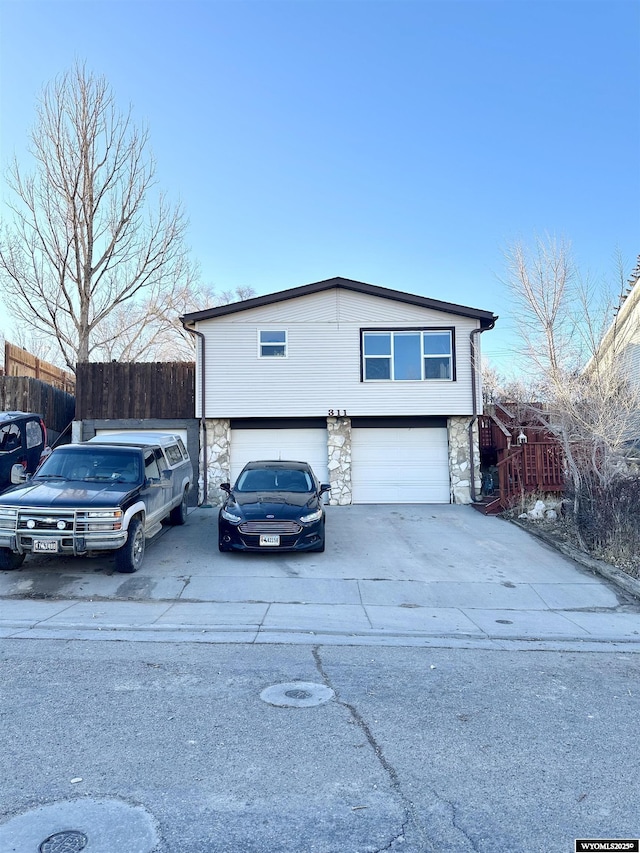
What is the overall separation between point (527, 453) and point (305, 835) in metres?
12.6

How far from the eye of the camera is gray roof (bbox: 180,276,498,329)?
1563 centimetres

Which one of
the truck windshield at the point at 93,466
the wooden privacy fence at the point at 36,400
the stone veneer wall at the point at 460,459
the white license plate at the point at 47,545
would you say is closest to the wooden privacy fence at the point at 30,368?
the wooden privacy fence at the point at 36,400

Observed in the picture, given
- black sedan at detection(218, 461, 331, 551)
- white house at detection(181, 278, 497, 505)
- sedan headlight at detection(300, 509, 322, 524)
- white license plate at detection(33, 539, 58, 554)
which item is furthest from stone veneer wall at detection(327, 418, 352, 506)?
white license plate at detection(33, 539, 58, 554)

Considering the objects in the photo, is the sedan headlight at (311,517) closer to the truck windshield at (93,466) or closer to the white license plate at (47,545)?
the truck windshield at (93,466)

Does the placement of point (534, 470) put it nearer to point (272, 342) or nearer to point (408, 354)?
point (408, 354)

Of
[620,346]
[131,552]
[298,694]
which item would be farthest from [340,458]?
[298,694]

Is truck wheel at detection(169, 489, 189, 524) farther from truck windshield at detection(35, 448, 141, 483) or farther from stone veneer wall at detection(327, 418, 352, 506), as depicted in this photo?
stone veneer wall at detection(327, 418, 352, 506)

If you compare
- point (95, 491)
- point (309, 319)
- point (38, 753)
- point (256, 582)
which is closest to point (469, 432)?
point (309, 319)

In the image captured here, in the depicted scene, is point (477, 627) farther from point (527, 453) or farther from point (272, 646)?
point (527, 453)

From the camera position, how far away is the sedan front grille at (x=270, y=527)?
31.9ft

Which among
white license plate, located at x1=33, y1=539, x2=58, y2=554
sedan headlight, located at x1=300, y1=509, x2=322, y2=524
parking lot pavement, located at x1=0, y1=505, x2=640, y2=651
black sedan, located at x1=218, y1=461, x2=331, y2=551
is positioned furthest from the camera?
sedan headlight, located at x1=300, y1=509, x2=322, y2=524

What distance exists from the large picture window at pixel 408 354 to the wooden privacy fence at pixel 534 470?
294 centimetres

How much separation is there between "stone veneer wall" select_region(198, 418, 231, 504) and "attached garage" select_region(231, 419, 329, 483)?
0.64 ft

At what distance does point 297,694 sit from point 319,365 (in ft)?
38.4
